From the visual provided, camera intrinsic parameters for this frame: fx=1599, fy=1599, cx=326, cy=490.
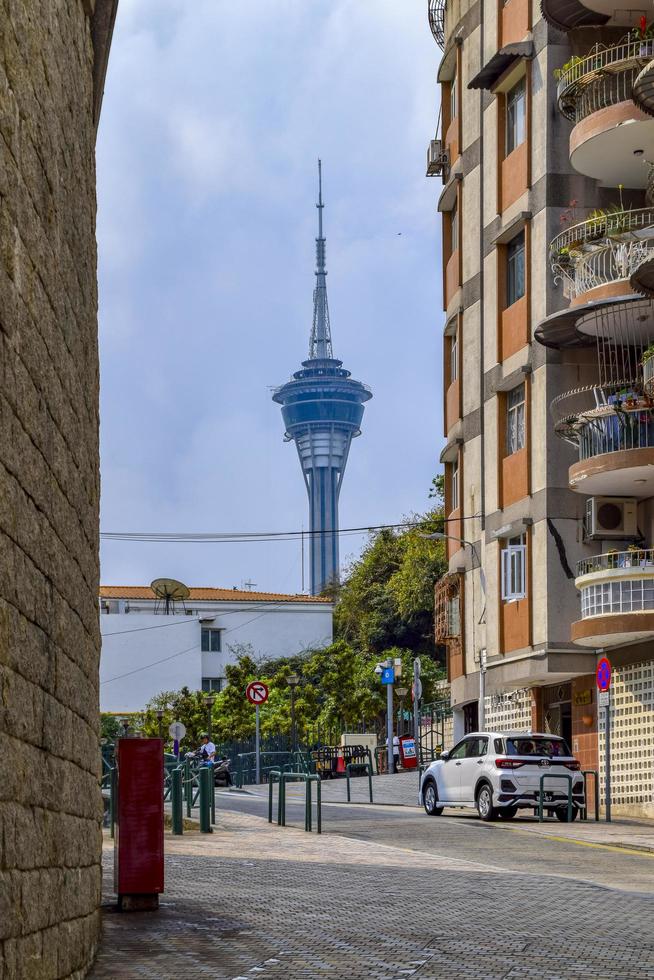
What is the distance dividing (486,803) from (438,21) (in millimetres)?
29052

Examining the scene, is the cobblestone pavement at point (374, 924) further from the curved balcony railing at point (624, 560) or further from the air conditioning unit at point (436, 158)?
the air conditioning unit at point (436, 158)

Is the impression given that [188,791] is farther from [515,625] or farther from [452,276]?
[452,276]

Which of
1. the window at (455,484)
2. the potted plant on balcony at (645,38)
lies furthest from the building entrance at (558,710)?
the potted plant on balcony at (645,38)

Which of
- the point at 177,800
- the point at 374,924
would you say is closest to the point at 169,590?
the point at 177,800

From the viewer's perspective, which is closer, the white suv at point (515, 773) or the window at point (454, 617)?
the white suv at point (515, 773)

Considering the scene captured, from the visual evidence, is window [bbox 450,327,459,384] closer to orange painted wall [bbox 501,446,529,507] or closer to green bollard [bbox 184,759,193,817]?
orange painted wall [bbox 501,446,529,507]

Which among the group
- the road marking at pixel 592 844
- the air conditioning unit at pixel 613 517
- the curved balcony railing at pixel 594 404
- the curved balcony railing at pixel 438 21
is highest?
the curved balcony railing at pixel 438 21

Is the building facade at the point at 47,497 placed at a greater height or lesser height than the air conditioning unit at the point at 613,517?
lesser

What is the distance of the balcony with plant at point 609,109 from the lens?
3416cm

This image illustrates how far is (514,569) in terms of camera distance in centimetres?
3931

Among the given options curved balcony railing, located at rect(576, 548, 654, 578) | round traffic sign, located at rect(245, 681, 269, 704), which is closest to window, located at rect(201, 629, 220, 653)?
round traffic sign, located at rect(245, 681, 269, 704)

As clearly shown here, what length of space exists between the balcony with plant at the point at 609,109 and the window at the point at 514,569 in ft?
29.8

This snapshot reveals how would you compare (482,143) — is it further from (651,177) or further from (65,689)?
(65,689)

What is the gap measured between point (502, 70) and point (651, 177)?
9314 mm
